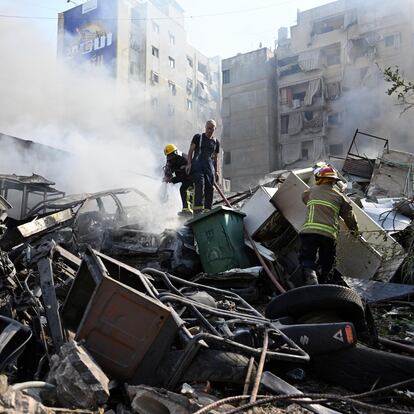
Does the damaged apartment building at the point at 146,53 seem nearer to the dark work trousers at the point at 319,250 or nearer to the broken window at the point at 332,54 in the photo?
the broken window at the point at 332,54

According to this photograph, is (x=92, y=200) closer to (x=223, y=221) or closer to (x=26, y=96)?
(x=223, y=221)

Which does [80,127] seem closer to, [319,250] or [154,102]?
[154,102]

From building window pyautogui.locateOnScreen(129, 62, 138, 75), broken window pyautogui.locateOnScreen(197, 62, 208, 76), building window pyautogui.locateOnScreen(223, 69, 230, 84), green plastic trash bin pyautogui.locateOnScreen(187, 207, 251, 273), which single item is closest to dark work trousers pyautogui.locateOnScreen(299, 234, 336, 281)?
green plastic trash bin pyautogui.locateOnScreen(187, 207, 251, 273)

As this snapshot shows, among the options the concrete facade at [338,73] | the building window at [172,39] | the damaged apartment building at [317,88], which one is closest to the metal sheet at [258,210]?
the damaged apartment building at [317,88]

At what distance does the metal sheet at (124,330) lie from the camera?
221 cm

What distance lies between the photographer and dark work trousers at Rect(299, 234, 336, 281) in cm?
454

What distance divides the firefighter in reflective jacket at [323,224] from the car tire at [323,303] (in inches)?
51.5

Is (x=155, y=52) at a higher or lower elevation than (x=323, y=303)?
higher

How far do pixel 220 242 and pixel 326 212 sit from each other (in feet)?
4.46

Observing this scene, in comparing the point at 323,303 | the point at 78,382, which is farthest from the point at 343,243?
the point at 78,382

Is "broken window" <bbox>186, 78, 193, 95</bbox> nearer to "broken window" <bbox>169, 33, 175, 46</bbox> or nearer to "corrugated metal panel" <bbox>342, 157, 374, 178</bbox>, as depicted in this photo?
"broken window" <bbox>169, 33, 175, 46</bbox>

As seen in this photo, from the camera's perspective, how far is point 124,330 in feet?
7.34

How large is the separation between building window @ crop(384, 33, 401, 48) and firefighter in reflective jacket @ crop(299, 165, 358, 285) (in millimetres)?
29961

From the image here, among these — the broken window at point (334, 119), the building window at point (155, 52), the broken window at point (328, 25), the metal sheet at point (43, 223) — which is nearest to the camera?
the metal sheet at point (43, 223)
